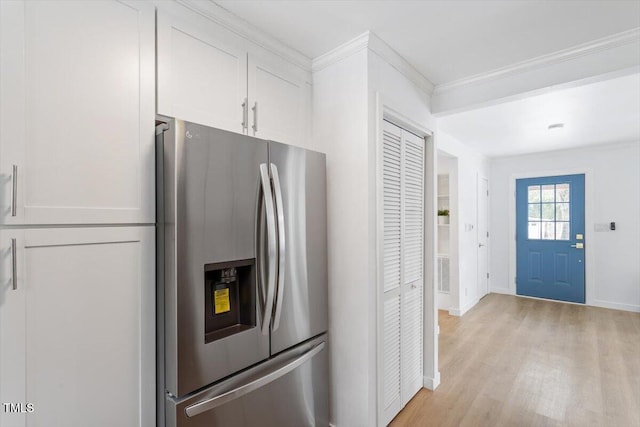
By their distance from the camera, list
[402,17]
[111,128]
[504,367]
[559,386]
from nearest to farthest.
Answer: [111,128] → [402,17] → [559,386] → [504,367]

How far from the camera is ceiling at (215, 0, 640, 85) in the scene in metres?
1.62

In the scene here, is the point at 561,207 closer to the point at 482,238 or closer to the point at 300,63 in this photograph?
the point at 482,238

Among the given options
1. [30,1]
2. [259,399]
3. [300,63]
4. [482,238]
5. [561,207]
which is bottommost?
[259,399]

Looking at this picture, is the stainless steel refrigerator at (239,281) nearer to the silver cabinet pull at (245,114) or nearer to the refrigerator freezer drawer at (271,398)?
the refrigerator freezer drawer at (271,398)

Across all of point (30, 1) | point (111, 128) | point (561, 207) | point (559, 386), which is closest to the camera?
A: point (30, 1)

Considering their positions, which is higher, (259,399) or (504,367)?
(259,399)

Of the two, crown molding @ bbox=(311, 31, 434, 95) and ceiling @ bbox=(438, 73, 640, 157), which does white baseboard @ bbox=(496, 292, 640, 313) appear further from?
crown molding @ bbox=(311, 31, 434, 95)

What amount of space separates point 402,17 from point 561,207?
508 cm

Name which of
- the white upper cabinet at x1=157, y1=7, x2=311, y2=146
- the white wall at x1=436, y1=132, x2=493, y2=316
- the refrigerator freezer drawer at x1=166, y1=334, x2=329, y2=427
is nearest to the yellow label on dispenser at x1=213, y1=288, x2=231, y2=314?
the refrigerator freezer drawer at x1=166, y1=334, x2=329, y2=427

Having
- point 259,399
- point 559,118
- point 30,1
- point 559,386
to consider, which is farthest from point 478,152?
point 30,1

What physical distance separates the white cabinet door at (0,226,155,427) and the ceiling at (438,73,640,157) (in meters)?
3.08

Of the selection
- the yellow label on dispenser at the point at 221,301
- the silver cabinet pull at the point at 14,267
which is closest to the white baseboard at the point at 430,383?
the yellow label on dispenser at the point at 221,301

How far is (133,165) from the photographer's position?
1.33 metres

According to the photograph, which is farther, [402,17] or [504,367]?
[504,367]
